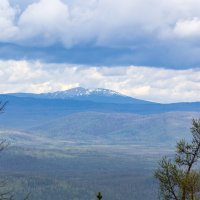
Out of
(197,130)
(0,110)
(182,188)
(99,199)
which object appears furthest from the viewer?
(197,130)

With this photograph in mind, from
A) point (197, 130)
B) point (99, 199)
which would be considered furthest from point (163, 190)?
point (99, 199)

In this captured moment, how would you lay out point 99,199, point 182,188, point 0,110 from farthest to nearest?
point 182,188, point 0,110, point 99,199

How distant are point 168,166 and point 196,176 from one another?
316cm

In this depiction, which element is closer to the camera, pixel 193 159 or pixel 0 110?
pixel 0 110

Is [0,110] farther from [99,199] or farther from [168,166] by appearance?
[168,166]

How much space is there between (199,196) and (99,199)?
70.7 ft

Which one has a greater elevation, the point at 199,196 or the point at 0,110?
the point at 0,110

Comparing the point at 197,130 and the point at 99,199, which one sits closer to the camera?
the point at 99,199

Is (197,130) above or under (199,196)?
above

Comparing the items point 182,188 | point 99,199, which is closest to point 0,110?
point 99,199

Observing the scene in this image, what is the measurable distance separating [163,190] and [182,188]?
3021mm

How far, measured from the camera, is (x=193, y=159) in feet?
150

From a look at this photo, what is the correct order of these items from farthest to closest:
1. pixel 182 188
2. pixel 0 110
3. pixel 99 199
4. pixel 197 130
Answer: pixel 197 130 < pixel 182 188 < pixel 0 110 < pixel 99 199

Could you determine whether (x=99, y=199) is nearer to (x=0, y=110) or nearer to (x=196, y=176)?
(x=0, y=110)
